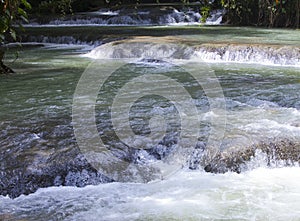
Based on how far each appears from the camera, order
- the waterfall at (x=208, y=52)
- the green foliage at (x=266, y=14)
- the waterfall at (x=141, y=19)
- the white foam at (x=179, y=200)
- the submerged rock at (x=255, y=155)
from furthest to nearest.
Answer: the waterfall at (x=141, y=19) < the green foliage at (x=266, y=14) < the waterfall at (x=208, y=52) < the submerged rock at (x=255, y=155) < the white foam at (x=179, y=200)

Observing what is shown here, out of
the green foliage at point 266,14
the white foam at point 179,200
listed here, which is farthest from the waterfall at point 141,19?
the white foam at point 179,200

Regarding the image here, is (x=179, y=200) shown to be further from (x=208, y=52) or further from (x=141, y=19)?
(x=141, y=19)

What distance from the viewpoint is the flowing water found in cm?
401

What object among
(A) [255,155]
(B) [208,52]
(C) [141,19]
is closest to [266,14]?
(C) [141,19]

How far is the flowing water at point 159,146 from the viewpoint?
4013 mm

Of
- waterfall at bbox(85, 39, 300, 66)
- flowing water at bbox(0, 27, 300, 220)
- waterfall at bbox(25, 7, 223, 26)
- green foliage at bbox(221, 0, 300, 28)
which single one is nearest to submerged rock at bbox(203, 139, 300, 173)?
flowing water at bbox(0, 27, 300, 220)

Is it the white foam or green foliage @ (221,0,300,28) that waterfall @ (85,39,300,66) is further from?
the white foam

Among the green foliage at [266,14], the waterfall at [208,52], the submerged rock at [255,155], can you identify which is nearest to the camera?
the submerged rock at [255,155]

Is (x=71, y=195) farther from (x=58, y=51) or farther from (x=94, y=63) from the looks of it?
(x=58, y=51)

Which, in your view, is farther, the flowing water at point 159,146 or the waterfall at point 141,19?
the waterfall at point 141,19

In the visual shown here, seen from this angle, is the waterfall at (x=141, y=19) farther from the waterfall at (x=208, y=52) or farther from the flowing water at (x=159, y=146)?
the flowing water at (x=159, y=146)

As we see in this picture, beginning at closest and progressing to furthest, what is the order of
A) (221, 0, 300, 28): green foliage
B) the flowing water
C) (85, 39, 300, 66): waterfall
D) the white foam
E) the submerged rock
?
the white foam, the flowing water, the submerged rock, (85, 39, 300, 66): waterfall, (221, 0, 300, 28): green foliage

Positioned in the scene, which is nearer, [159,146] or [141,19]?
[159,146]

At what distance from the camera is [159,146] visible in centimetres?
507
